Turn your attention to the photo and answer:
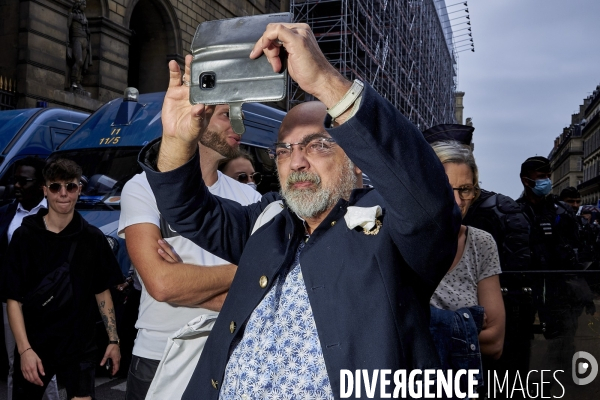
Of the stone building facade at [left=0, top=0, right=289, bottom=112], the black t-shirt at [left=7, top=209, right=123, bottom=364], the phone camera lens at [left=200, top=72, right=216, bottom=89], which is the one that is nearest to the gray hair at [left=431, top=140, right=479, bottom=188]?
the phone camera lens at [left=200, top=72, right=216, bottom=89]

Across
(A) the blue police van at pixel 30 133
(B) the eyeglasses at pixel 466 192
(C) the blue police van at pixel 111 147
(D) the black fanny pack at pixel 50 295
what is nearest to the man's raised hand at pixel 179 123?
(B) the eyeglasses at pixel 466 192

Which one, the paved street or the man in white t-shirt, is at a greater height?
the man in white t-shirt

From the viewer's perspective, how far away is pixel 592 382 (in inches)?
129

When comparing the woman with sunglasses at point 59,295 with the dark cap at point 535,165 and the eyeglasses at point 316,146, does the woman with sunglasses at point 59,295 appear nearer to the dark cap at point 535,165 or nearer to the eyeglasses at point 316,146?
the eyeglasses at point 316,146

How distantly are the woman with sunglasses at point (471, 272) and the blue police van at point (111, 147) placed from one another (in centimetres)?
372

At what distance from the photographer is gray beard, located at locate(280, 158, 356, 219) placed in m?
1.92

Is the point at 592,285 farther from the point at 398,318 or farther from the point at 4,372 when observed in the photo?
the point at 4,372

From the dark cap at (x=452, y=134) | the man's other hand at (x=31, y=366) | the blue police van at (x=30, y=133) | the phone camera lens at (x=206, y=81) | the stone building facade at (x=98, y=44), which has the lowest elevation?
the man's other hand at (x=31, y=366)

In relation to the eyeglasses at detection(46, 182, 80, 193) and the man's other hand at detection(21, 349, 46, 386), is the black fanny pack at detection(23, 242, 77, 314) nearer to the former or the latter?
the man's other hand at detection(21, 349, 46, 386)

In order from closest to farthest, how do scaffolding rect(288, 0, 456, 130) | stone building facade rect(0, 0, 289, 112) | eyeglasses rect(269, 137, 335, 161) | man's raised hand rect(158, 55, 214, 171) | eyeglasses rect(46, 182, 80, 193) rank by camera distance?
man's raised hand rect(158, 55, 214, 171) → eyeglasses rect(269, 137, 335, 161) → eyeglasses rect(46, 182, 80, 193) → stone building facade rect(0, 0, 289, 112) → scaffolding rect(288, 0, 456, 130)

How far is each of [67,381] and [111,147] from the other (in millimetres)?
3814

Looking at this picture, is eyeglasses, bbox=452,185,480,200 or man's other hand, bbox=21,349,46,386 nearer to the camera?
eyeglasses, bbox=452,185,480,200

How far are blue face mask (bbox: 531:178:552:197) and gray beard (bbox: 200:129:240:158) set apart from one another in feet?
9.28

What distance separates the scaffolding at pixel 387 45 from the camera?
81.3 feet
